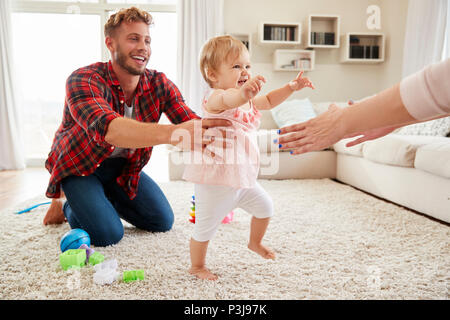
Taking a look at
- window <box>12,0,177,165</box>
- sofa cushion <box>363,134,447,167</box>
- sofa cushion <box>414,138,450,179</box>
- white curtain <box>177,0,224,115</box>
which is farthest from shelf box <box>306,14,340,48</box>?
sofa cushion <box>414,138,450,179</box>

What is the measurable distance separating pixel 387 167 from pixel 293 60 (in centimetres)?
251

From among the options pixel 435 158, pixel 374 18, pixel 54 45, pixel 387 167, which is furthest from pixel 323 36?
pixel 54 45

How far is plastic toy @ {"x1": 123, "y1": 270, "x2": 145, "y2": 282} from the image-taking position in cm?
124

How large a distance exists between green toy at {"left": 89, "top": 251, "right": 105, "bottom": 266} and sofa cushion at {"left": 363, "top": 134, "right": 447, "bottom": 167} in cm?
190

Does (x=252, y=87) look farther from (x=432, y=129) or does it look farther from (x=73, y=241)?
(x=432, y=129)

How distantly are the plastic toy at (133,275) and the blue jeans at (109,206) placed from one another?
1.35 ft

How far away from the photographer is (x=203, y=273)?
1.28 m

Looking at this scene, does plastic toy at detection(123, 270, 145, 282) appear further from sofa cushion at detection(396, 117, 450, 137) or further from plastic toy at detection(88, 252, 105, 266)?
sofa cushion at detection(396, 117, 450, 137)

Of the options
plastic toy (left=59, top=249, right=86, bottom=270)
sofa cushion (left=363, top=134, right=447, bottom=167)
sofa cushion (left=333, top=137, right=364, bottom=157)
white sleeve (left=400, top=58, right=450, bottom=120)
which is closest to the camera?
white sleeve (left=400, top=58, right=450, bottom=120)

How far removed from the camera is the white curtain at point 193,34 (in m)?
4.50

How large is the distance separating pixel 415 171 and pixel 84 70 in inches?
78.5

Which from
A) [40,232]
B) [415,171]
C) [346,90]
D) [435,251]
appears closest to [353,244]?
[435,251]

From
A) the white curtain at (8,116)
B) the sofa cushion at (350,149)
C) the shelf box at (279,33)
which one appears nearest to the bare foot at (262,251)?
the sofa cushion at (350,149)

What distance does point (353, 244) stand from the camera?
1622 millimetres
